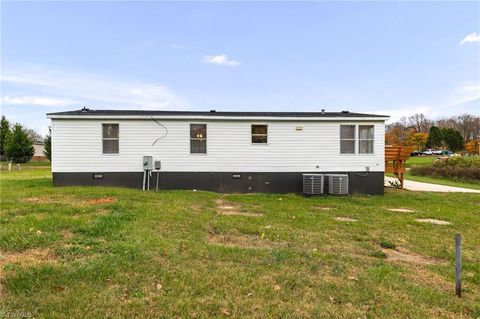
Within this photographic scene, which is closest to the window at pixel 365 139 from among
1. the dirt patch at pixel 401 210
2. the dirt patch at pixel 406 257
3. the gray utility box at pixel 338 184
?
the gray utility box at pixel 338 184

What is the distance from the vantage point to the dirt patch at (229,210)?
7.59 meters

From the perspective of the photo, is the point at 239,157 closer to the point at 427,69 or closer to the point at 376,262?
the point at 376,262

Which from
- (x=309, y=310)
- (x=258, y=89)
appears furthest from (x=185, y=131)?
(x=258, y=89)

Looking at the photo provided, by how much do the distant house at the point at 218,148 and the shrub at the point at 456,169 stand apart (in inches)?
441

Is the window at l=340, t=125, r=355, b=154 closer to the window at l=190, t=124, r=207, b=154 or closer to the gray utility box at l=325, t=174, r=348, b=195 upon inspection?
→ the gray utility box at l=325, t=174, r=348, b=195

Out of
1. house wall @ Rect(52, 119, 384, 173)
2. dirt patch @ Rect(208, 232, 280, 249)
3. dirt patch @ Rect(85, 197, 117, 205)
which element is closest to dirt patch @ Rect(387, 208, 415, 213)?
house wall @ Rect(52, 119, 384, 173)

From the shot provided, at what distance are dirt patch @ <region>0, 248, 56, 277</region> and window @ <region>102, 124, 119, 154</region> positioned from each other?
843 cm

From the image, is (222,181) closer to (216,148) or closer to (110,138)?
(216,148)

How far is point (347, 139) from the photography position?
42.2 ft

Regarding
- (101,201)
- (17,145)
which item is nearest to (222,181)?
(101,201)

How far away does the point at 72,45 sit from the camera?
53.2ft

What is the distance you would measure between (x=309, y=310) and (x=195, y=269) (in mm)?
1350

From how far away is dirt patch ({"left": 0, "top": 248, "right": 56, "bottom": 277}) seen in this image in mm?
3730

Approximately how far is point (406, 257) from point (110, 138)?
407 inches
